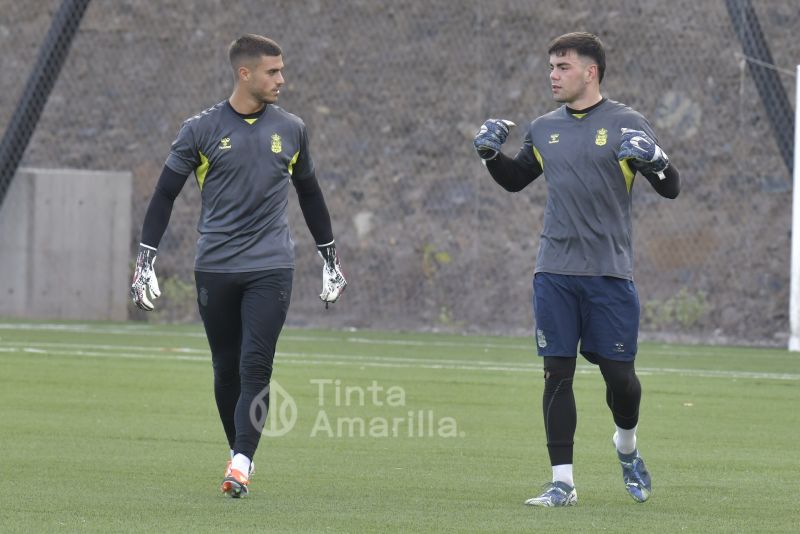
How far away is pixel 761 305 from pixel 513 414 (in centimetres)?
911

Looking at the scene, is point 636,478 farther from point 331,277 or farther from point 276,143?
point 276,143

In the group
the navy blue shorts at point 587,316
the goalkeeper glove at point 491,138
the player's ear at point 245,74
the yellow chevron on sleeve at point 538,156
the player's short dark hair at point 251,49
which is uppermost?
the player's short dark hair at point 251,49

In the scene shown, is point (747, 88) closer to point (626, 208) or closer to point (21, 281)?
point (21, 281)

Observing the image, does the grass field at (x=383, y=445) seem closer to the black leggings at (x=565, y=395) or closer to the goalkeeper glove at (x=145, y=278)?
the black leggings at (x=565, y=395)

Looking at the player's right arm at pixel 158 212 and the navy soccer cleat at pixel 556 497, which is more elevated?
the player's right arm at pixel 158 212

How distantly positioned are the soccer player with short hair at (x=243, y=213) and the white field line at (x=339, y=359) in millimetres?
6933

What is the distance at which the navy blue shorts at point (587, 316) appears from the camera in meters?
7.29

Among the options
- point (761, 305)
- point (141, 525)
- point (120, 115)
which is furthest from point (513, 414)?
point (120, 115)

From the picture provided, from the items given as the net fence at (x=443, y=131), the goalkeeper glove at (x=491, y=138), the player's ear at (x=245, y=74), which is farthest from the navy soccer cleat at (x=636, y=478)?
the net fence at (x=443, y=131)

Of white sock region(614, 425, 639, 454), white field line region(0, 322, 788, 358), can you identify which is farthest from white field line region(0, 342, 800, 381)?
white sock region(614, 425, 639, 454)

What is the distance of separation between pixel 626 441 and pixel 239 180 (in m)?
2.03

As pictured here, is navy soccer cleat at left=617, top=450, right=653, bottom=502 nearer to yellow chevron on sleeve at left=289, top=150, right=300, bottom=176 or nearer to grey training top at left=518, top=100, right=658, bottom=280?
grey training top at left=518, top=100, right=658, bottom=280

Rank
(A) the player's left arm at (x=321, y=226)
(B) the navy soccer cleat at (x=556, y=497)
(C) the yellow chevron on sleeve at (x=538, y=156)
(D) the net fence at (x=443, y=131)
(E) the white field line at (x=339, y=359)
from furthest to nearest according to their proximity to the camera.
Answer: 1. (D) the net fence at (x=443, y=131)
2. (E) the white field line at (x=339, y=359)
3. (A) the player's left arm at (x=321, y=226)
4. (C) the yellow chevron on sleeve at (x=538, y=156)
5. (B) the navy soccer cleat at (x=556, y=497)

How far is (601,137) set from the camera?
7312mm
